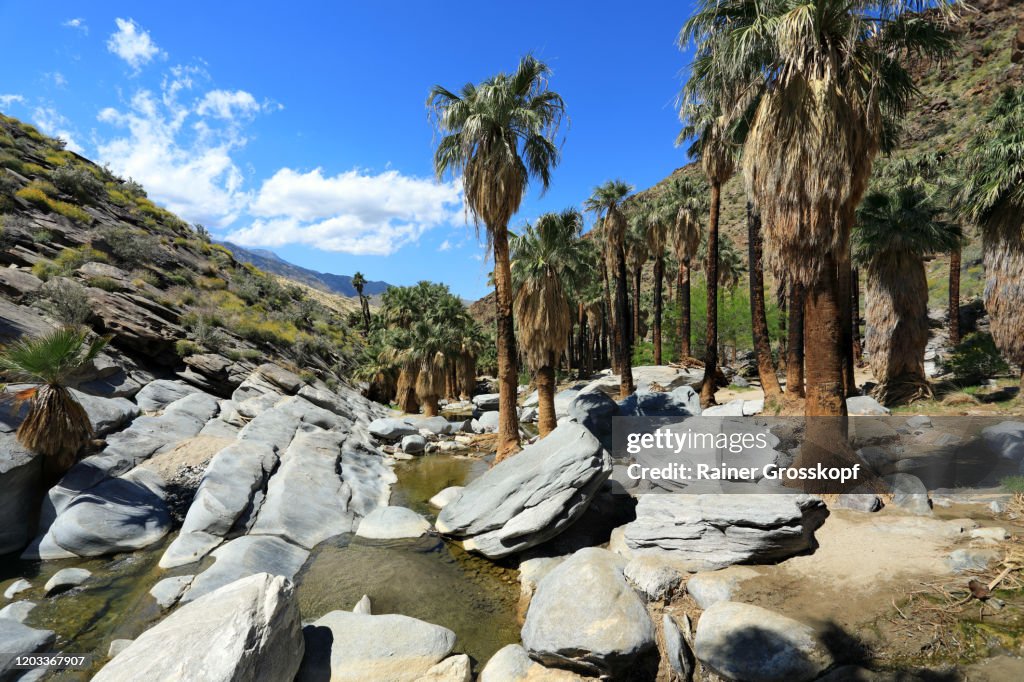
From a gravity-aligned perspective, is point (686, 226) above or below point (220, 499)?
above

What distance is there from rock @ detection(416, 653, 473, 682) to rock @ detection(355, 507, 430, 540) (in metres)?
4.92

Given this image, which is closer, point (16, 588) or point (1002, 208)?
point (16, 588)

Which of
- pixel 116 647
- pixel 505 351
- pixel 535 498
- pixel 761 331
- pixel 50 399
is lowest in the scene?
pixel 116 647

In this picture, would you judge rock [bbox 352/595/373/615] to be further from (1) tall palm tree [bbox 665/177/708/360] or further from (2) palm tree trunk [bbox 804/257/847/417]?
(1) tall palm tree [bbox 665/177/708/360]

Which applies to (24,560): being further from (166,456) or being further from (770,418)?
(770,418)

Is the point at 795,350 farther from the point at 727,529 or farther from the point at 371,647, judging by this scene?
the point at 371,647

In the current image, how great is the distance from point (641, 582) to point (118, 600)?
30.5 feet

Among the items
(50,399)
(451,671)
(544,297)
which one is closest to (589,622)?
(451,671)

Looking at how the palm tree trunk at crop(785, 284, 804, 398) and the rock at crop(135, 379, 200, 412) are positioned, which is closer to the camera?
the rock at crop(135, 379, 200, 412)

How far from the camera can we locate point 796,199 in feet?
28.2

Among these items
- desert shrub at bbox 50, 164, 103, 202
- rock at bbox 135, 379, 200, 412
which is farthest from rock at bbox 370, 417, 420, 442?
desert shrub at bbox 50, 164, 103, 202

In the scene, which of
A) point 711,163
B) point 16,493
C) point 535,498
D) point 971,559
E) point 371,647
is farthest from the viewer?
point 711,163

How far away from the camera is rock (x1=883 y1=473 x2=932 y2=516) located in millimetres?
7945

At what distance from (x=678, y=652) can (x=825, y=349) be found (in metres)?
6.62
